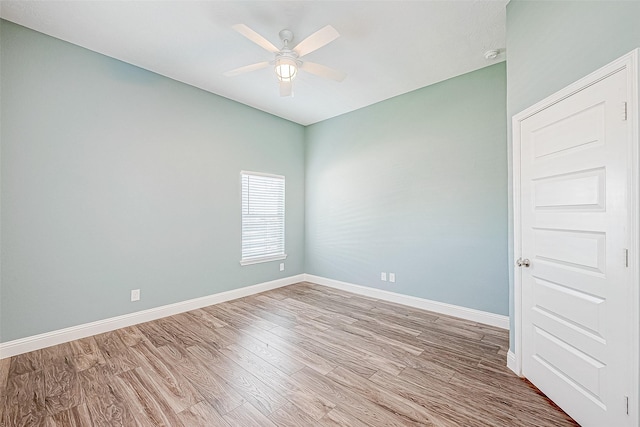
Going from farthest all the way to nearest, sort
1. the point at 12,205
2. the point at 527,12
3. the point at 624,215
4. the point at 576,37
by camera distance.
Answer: the point at 12,205 < the point at 527,12 < the point at 576,37 < the point at 624,215

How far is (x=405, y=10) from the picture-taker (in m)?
2.24

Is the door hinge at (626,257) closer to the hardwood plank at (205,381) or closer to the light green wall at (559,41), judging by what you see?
the light green wall at (559,41)

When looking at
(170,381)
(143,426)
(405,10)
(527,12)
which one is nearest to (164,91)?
(405,10)

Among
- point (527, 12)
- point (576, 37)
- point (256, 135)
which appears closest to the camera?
point (576, 37)

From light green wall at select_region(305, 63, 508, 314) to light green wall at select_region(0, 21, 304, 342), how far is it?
5.58ft

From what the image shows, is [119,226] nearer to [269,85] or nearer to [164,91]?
[164,91]

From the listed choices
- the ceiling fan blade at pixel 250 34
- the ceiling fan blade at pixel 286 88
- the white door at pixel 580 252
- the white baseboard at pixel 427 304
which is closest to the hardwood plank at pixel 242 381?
the white door at pixel 580 252

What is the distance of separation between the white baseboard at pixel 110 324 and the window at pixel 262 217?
1.92ft

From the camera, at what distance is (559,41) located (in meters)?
1.74

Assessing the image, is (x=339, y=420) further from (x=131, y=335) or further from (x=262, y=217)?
(x=262, y=217)

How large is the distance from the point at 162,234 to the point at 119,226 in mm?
471

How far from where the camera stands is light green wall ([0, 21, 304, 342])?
2453mm

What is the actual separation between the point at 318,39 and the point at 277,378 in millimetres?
2752

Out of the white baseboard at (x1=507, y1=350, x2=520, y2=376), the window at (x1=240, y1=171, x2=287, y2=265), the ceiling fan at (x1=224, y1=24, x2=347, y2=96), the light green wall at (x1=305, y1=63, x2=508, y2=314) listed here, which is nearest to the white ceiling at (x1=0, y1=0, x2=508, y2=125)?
the ceiling fan at (x1=224, y1=24, x2=347, y2=96)
